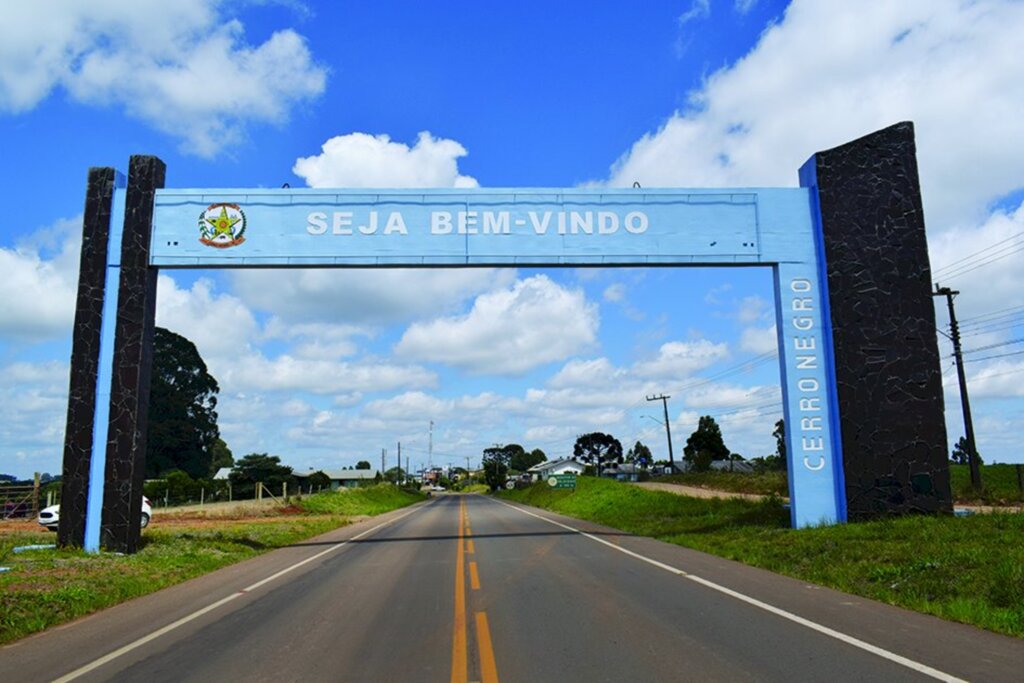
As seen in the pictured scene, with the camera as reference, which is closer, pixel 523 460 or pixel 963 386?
pixel 963 386

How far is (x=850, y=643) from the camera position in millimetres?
7086

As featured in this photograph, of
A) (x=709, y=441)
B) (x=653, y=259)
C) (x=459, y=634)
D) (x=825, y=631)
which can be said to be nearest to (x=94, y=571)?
(x=459, y=634)

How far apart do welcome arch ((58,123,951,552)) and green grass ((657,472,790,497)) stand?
15.5 m

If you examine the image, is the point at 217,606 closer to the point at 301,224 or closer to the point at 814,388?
the point at 301,224

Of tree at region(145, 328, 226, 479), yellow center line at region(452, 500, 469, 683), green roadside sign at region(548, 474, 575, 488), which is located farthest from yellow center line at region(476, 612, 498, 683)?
tree at region(145, 328, 226, 479)

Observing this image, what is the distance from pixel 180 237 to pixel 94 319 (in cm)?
281

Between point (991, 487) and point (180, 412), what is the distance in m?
75.2

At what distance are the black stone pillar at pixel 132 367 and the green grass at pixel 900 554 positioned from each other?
43.4ft

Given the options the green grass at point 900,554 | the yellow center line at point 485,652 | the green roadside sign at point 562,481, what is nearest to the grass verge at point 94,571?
the yellow center line at point 485,652

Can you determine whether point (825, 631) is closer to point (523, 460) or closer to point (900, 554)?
point (900, 554)

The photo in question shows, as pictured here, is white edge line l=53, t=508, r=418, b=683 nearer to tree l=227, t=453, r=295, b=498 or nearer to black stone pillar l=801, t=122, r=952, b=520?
black stone pillar l=801, t=122, r=952, b=520

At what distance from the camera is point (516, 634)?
310 inches

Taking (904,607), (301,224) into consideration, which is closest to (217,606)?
(904,607)

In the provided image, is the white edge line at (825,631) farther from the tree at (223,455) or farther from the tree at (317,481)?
the tree at (223,455)
